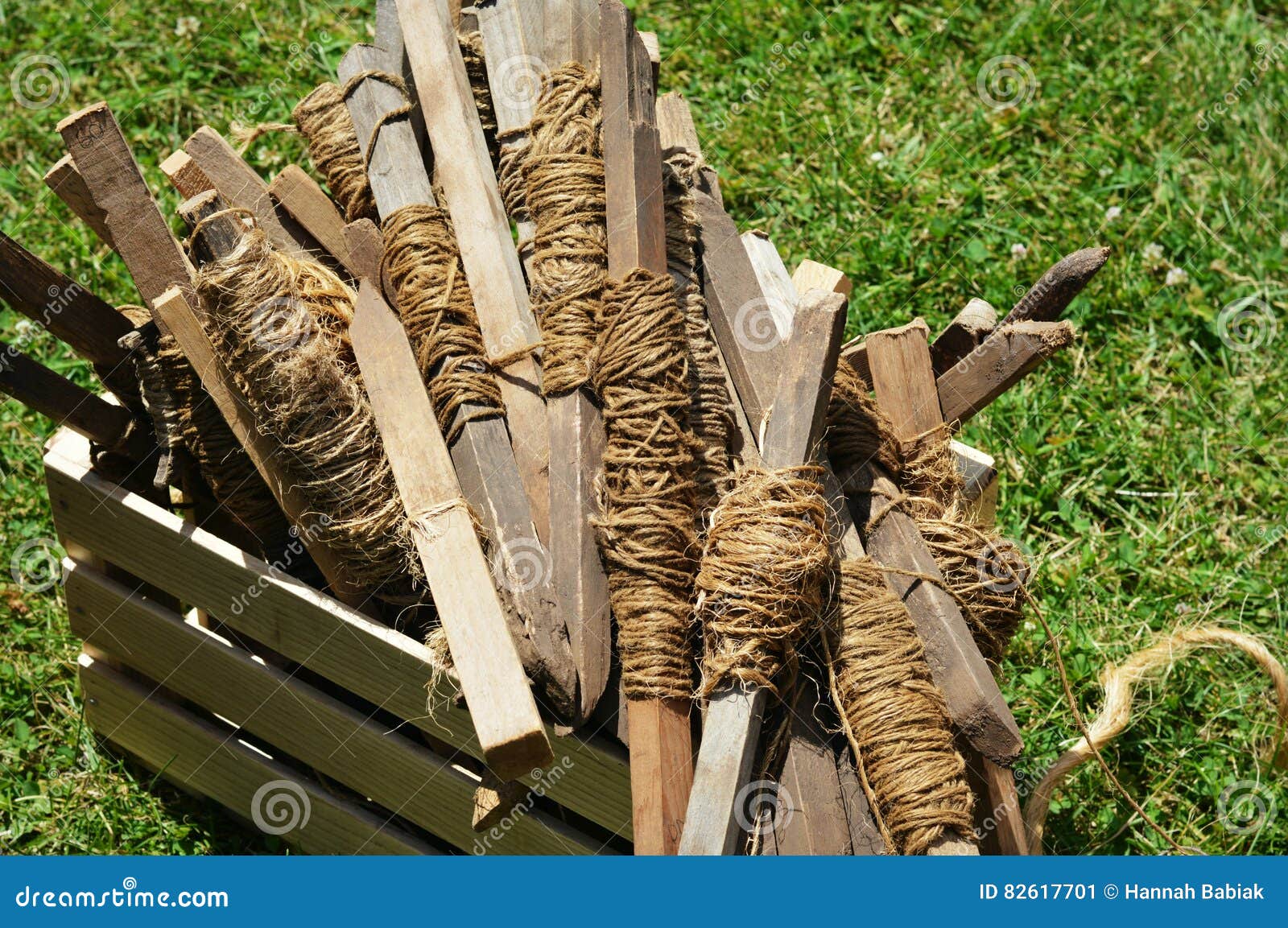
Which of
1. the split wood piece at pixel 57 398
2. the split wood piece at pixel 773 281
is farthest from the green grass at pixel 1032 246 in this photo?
the split wood piece at pixel 773 281

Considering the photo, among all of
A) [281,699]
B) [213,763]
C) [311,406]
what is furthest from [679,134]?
[213,763]

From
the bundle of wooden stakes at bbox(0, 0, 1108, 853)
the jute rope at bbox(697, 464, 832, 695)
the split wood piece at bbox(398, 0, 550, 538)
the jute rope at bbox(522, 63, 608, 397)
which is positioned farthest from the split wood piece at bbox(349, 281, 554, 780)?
the jute rope at bbox(697, 464, 832, 695)

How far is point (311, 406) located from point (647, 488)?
83 cm

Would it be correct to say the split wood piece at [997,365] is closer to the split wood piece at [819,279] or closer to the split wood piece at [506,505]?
the split wood piece at [819,279]

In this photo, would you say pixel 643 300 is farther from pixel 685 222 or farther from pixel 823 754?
pixel 823 754

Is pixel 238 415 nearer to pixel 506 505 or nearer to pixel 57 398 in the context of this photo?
pixel 57 398

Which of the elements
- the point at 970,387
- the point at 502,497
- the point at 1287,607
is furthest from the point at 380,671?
the point at 1287,607

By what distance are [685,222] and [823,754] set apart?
139 centimetres

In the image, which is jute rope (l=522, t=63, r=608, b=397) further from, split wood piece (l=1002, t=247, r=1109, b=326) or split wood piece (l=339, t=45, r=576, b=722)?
split wood piece (l=1002, t=247, r=1109, b=326)

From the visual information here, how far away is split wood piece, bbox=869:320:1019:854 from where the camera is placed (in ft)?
9.96

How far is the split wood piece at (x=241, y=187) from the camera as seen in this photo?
3.22 m

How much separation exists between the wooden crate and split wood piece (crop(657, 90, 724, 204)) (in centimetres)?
146

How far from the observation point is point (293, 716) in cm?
321

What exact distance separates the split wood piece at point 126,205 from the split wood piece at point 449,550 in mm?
508
